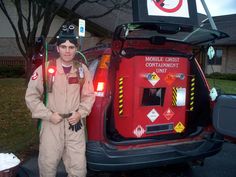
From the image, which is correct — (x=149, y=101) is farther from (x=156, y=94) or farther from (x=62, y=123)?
(x=62, y=123)

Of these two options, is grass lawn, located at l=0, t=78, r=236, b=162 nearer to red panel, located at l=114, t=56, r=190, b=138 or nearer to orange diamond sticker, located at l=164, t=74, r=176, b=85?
red panel, located at l=114, t=56, r=190, b=138

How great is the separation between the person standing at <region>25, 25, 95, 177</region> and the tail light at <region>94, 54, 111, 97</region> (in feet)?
0.38

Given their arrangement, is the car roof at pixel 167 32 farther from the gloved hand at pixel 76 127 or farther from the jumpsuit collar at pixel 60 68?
the gloved hand at pixel 76 127

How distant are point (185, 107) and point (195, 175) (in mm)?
924

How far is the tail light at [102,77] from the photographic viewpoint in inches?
158

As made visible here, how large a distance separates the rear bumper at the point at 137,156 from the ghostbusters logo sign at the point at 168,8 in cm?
146

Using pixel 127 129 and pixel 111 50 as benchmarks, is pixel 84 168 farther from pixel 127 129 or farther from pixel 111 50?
pixel 111 50

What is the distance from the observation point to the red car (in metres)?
3.97

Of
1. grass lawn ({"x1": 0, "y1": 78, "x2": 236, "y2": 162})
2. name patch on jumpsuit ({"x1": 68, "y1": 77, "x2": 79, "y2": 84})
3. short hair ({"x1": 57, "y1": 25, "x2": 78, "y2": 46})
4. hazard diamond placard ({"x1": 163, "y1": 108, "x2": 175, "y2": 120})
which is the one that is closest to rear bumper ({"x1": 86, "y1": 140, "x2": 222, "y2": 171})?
hazard diamond placard ({"x1": 163, "y1": 108, "x2": 175, "y2": 120})

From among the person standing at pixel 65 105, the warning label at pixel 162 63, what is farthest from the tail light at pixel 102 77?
the warning label at pixel 162 63

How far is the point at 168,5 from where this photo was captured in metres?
4.32

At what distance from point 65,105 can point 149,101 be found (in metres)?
1.05

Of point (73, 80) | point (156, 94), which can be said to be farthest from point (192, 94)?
point (73, 80)

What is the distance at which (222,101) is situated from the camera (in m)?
3.92
